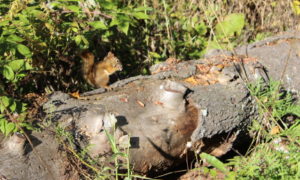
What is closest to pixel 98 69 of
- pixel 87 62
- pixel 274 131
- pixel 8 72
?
pixel 87 62

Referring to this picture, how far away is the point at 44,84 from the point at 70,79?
0.24m

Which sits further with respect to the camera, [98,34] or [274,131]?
[98,34]

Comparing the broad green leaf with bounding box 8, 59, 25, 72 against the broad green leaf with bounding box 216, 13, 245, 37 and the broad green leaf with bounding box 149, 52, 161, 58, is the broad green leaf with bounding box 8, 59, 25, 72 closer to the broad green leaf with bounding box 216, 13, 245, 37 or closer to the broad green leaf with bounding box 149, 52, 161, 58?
the broad green leaf with bounding box 149, 52, 161, 58

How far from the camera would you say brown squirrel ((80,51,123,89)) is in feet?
9.81

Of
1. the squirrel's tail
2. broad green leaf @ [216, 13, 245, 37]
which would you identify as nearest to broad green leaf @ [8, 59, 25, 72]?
the squirrel's tail

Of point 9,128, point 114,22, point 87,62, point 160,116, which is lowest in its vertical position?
point 160,116

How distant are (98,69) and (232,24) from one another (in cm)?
186

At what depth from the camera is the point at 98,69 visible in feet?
9.86

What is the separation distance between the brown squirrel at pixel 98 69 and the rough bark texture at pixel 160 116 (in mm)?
389

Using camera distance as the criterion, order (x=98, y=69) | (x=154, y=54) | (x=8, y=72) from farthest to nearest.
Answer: (x=154, y=54) < (x=98, y=69) < (x=8, y=72)

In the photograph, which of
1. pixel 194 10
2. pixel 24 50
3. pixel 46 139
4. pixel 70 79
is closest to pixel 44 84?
pixel 70 79

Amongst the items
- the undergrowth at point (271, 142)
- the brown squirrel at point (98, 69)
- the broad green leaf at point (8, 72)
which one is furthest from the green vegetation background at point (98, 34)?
the undergrowth at point (271, 142)

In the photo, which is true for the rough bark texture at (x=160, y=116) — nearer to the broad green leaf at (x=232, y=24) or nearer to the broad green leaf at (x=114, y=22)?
the broad green leaf at (x=114, y=22)

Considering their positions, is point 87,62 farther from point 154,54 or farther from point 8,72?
point 8,72
